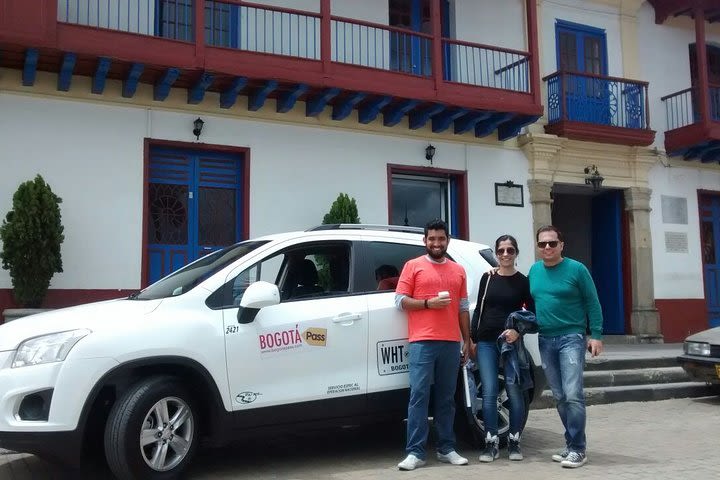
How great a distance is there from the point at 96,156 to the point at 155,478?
6841 millimetres

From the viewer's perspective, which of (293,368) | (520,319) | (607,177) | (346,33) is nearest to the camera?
(293,368)

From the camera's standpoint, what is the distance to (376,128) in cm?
1287

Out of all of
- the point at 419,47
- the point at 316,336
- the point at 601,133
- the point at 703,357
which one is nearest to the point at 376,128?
the point at 419,47

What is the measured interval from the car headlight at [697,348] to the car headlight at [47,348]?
7803 millimetres

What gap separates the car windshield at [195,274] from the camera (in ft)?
18.2

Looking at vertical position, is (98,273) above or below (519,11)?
below

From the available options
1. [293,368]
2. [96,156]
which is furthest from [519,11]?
[293,368]

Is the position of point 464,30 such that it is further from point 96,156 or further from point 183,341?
point 183,341

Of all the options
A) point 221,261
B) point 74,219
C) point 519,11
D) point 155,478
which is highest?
point 519,11

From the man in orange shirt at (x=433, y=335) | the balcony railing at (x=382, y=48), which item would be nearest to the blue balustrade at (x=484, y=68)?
the balcony railing at (x=382, y=48)

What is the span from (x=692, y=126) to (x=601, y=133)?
7.31 ft

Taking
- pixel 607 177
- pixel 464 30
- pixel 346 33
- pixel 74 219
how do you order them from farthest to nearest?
pixel 607 177
pixel 464 30
pixel 346 33
pixel 74 219

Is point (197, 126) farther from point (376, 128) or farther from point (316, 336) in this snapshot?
point (316, 336)

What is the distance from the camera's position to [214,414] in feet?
17.2
